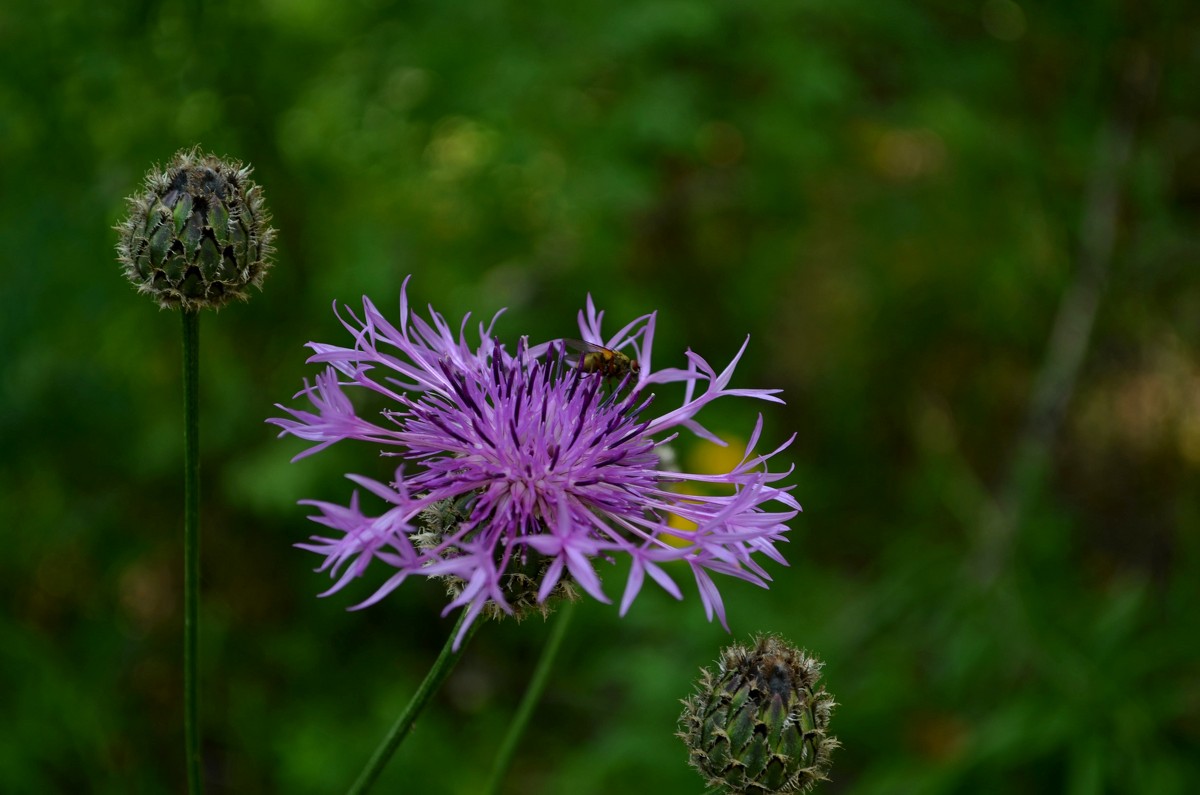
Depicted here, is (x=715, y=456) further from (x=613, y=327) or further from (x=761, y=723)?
(x=761, y=723)

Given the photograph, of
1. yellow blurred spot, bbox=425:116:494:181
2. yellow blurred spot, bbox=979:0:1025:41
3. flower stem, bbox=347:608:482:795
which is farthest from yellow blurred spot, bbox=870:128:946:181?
flower stem, bbox=347:608:482:795

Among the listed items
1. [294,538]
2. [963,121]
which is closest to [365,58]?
[294,538]

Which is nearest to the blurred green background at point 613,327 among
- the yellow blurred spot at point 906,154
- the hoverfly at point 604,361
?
the yellow blurred spot at point 906,154

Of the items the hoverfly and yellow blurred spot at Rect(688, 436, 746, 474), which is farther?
yellow blurred spot at Rect(688, 436, 746, 474)

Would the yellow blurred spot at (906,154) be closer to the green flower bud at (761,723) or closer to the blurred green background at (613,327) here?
the blurred green background at (613,327)

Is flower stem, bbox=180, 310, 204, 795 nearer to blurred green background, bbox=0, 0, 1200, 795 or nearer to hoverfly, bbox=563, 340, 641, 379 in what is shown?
hoverfly, bbox=563, 340, 641, 379

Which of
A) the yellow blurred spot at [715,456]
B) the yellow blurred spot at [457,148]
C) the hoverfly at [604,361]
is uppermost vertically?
the yellow blurred spot at [457,148]
